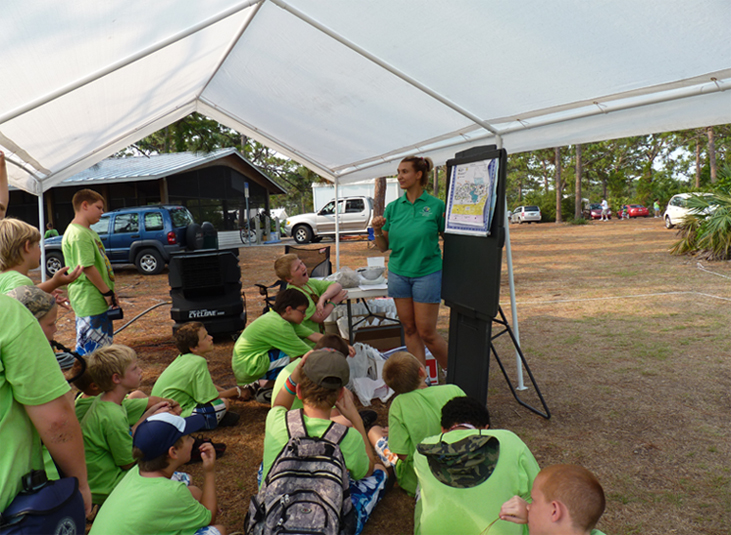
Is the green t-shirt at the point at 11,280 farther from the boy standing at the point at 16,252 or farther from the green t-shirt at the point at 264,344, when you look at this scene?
the green t-shirt at the point at 264,344

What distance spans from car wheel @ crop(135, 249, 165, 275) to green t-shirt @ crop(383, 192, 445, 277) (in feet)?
32.5

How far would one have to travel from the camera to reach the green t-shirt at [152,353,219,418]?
10.5ft

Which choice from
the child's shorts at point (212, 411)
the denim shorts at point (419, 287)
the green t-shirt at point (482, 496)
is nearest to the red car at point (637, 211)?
the denim shorts at point (419, 287)

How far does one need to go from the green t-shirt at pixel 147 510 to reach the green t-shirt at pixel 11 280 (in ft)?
2.85

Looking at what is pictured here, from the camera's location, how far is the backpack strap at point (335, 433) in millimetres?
2035

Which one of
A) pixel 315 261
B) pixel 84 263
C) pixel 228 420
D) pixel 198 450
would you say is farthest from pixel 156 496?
pixel 315 261

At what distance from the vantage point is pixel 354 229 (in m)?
20.7

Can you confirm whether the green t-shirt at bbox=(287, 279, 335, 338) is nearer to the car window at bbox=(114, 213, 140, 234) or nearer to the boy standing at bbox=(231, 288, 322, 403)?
the boy standing at bbox=(231, 288, 322, 403)

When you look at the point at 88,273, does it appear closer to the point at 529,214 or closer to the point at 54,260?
the point at 54,260

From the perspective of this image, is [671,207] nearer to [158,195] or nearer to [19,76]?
[158,195]

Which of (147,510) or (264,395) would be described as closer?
(147,510)

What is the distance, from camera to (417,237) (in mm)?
3541

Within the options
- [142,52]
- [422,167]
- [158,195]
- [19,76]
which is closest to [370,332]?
[422,167]

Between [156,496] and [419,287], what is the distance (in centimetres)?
223
